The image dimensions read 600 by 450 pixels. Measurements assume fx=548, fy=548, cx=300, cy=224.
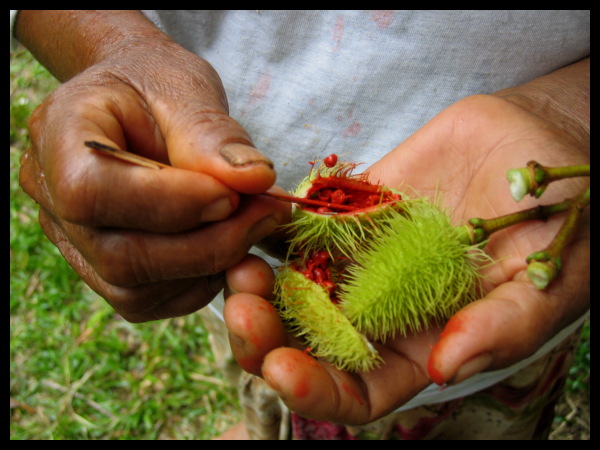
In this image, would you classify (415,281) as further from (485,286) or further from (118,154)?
(118,154)

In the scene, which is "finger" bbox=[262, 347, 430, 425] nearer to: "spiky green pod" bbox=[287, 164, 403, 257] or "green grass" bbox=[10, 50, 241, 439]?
"spiky green pod" bbox=[287, 164, 403, 257]

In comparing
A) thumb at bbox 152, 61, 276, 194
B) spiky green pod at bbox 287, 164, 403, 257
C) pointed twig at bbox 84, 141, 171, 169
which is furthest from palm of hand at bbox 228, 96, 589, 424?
pointed twig at bbox 84, 141, 171, 169

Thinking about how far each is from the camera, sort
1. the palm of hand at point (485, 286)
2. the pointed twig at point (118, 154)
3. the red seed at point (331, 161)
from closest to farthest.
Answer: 1. the pointed twig at point (118, 154)
2. the palm of hand at point (485, 286)
3. the red seed at point (331, 161)

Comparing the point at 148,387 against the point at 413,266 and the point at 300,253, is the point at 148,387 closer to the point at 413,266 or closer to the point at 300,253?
the point at 300,253

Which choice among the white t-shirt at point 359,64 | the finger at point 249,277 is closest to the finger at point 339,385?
the finger at point 249,277

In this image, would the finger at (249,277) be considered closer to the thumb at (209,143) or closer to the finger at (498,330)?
the thumb at (209,143)
